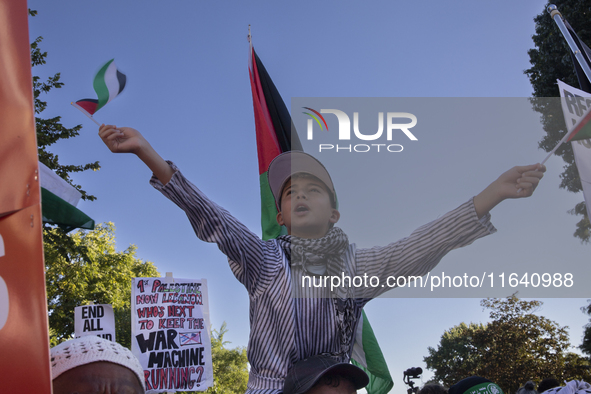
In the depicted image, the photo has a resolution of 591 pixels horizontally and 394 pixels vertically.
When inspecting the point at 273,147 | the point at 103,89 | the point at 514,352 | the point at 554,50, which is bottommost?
the point at 514,352

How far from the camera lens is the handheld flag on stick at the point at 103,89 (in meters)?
2.25

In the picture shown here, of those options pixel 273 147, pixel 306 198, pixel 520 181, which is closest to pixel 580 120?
pixel 520 181

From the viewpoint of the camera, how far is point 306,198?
2582 millimetres

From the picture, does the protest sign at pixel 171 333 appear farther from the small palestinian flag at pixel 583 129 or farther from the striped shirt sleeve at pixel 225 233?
the small palestinian flag at pixel 583 129

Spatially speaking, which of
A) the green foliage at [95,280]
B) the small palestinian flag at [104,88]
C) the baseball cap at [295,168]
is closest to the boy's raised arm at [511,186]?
the baseball cap at [295,168]

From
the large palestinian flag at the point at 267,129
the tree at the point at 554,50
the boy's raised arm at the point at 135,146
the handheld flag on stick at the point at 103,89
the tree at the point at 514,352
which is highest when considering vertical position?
the tree at the point at 554,50

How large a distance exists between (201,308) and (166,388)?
117cm

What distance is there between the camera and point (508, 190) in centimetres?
215

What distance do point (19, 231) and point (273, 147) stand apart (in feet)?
12.9

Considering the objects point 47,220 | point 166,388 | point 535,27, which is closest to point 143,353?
point 166,388

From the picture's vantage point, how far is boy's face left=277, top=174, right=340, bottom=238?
2539 millimetres

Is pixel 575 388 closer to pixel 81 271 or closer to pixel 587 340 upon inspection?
pixel 587 340

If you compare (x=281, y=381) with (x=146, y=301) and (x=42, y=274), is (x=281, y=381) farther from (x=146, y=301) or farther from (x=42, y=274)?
(x=146, y=301)

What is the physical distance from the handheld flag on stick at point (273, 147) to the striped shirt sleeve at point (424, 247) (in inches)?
25.8
